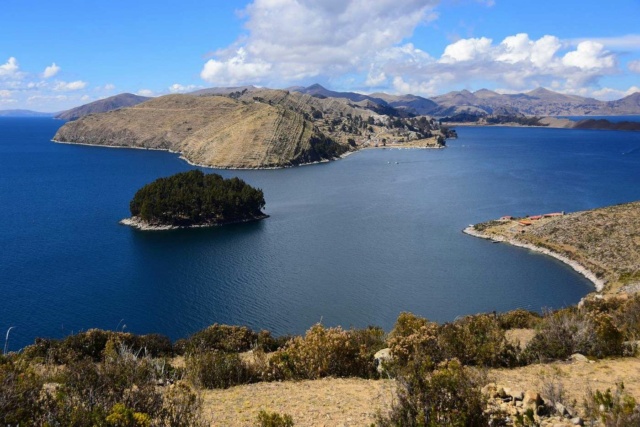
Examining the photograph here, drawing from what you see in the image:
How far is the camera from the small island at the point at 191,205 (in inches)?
2749

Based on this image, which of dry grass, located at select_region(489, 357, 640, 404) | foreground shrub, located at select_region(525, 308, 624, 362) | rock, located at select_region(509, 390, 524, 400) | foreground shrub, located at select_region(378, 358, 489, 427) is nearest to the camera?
foreground shrub, located at select_region(378, 358, 489, 427)

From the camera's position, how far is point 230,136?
493 ft

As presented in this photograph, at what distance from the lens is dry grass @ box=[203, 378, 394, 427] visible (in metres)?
11.7

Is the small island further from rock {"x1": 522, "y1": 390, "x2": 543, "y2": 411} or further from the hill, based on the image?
rock {"x1": 522, "y1": 390, "x2": 543, "y2": 411}

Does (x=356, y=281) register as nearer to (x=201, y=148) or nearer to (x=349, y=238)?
(x=349, y=238)

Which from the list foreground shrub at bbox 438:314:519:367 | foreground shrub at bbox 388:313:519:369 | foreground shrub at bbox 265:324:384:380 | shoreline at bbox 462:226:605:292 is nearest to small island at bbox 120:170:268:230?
shoreline at bbox 462:226:605:292

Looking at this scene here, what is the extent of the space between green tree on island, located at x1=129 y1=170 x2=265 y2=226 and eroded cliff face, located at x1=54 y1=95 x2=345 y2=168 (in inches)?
2337

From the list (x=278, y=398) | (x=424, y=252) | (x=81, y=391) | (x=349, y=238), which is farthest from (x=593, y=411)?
(x=349, y=238)

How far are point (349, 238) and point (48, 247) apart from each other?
Answer: 36.7m

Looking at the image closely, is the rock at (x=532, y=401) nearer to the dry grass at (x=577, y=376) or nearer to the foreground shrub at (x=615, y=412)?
the foreground shrub at (x=615, y=412)

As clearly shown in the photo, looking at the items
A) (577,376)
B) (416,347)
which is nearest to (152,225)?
(416,347)

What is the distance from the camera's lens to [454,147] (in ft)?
630

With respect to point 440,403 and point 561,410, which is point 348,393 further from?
point 561,410

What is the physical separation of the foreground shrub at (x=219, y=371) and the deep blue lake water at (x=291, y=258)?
19591 millimetres
